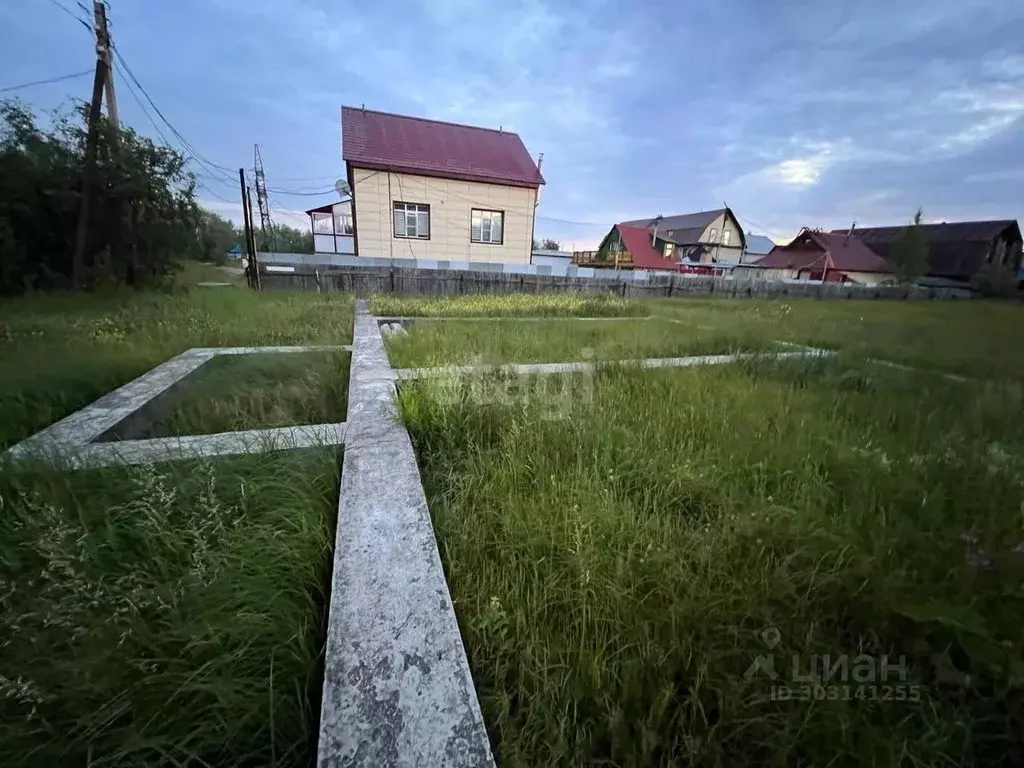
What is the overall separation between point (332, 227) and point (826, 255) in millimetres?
36356

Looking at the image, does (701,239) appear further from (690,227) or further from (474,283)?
(474,283)

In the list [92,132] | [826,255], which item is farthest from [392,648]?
[826,255]

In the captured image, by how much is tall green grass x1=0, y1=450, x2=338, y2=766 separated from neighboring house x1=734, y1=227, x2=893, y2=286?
33.5 m

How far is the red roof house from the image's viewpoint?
93.2 feet

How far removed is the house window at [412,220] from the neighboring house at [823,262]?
83.6 ft

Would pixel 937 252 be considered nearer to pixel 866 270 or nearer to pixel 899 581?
pixel 866 270

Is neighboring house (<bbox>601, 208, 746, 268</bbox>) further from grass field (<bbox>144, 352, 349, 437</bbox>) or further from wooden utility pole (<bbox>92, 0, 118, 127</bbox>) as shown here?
grass field (<bbox>144, 352, 349, 437</bbox>)

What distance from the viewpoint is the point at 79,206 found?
23.5 feet

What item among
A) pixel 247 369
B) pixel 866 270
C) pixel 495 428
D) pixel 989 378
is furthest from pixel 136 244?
pixel 866 270

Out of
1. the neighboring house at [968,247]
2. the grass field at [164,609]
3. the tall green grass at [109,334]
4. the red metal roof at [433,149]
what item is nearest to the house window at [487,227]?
the red metal roof at [433,149]

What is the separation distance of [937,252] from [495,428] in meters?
43.1

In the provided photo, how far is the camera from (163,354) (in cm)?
404

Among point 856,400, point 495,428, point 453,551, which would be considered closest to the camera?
point 453,551

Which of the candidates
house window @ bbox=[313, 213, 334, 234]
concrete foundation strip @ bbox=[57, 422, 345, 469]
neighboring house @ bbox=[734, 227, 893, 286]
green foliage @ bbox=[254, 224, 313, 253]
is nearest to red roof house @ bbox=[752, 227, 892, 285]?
neighboring house @ bbox=[734, 227, 893, 286]
